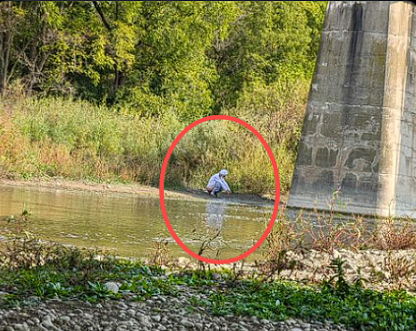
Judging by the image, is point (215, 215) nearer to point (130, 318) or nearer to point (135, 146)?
point (135, 146)

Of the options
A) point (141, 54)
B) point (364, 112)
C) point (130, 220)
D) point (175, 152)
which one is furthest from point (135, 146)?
point (141, 54)

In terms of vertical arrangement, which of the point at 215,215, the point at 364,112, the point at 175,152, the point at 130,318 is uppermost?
the point at 364,112

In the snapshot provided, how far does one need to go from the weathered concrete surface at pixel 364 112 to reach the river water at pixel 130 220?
164cm

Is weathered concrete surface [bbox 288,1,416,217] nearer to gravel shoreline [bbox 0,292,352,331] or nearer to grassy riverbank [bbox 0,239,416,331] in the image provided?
grassy riverbank [bbox 0,239,416,331]

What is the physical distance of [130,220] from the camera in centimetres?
1400

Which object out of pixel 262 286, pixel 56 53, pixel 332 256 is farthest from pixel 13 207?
pixel 56 53

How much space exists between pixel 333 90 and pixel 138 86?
807 inches

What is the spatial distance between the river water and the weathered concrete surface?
1.64 meters

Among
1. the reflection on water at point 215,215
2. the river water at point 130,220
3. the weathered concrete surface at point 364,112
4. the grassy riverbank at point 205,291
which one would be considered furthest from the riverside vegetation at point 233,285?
the weathered concrete surface at point 364,112

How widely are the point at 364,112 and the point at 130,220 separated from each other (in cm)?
617

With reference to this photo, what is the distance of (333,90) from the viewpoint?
59.5 feet

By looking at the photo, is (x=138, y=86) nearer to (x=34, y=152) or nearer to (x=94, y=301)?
(x=34, y=152)

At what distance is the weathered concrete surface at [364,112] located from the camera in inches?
699

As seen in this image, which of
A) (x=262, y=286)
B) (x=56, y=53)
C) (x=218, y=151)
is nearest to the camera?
(x=262, y=286)
